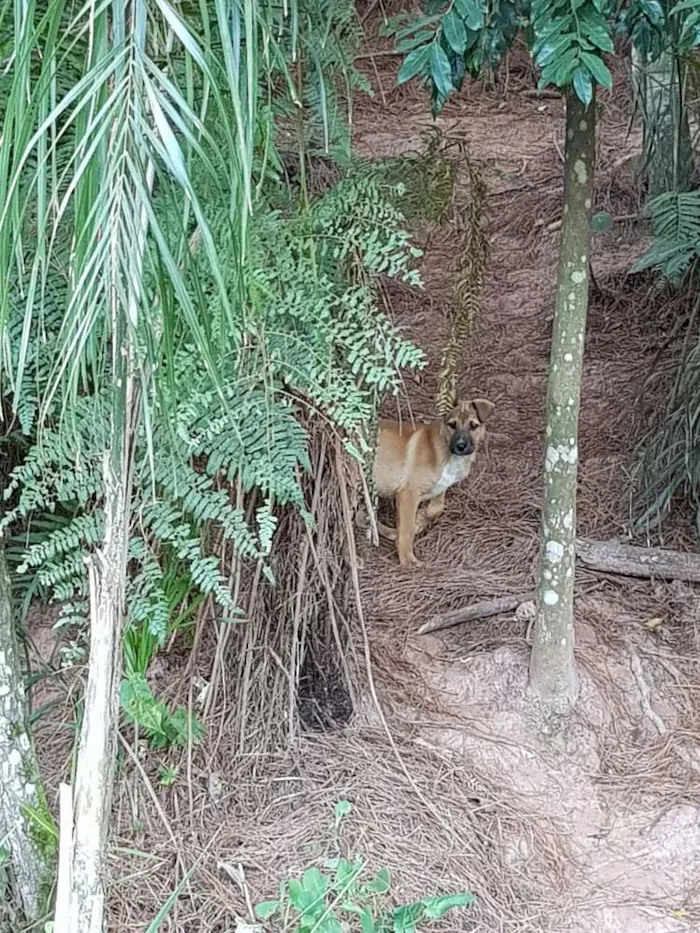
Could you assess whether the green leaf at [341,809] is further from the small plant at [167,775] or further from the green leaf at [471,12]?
the green leaf at [471,12]

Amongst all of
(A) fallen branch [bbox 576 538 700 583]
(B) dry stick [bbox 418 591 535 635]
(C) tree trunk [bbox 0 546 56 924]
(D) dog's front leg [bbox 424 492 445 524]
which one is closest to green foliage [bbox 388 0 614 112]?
(C) tree trunk [bbox 0 546 56 924]

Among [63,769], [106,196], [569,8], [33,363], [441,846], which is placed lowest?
[441,846]

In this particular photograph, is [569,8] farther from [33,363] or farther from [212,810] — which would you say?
[212,810]

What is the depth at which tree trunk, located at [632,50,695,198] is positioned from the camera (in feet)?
13.5

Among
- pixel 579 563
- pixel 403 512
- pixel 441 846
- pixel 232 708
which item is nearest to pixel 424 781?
pixel 441 846

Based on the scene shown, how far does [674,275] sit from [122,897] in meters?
2.93

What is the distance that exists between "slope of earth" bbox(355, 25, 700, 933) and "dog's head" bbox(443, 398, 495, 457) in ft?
1.11

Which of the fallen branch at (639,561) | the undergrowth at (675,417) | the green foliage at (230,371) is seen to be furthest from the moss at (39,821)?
the undergrowth at (675,417)

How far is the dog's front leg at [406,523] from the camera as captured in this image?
4.46m

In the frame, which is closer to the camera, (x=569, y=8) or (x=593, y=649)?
(x=569, y=8)

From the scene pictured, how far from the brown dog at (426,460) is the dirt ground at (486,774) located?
147 millimetres

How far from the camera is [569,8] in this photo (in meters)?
2.12

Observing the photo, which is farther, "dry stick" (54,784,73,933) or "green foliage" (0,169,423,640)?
"green foliage" (0,169,423,640)

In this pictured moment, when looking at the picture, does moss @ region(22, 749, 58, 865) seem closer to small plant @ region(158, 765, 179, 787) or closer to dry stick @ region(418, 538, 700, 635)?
small plant @ region(158, 765, 179, 787)
